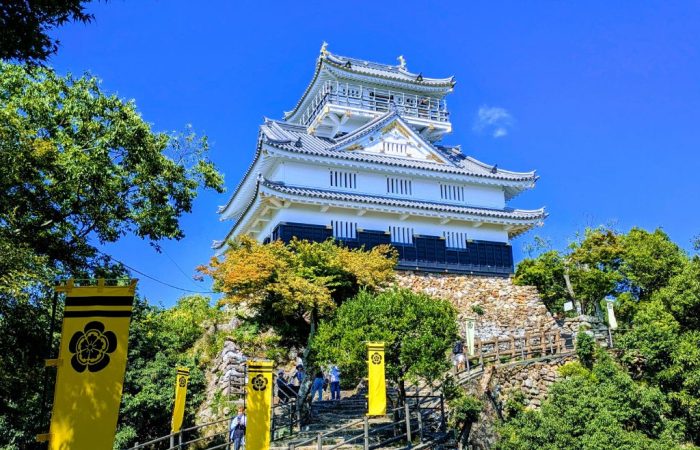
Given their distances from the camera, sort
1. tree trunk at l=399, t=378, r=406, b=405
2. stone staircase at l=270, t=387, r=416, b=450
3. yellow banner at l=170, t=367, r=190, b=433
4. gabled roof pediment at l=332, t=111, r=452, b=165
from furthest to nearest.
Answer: gabled roof pediment at l=332, t=111, r=452, b=165, yellow banner at l=170, t=367, r=190, b=433, tree trunk at l=399, t=378, r=406, b=405, stone staircase at l=270, t=387, r=416, b=450

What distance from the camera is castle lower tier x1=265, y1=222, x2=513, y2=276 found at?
2703cm

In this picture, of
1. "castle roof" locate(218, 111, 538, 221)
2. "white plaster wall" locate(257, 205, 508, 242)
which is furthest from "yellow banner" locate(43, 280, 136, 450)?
"castle roof" locate(218, 111, 538, 221)

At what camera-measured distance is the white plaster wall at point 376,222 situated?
1074 inches

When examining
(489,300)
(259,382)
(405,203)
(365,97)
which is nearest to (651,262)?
(489,300)

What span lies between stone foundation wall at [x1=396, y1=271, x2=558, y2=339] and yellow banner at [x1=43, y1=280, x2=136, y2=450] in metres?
19.2

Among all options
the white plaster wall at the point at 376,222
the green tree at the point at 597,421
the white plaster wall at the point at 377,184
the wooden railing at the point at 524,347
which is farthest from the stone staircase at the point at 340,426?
the white plaster wall at the point at 377,184

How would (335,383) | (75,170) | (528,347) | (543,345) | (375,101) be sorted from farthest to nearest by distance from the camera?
(375,101) → (543,345) → (528,347) → (335,383) → (75,170)

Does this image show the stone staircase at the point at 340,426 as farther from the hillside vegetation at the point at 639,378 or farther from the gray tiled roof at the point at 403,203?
the gray tiled roof at the point at 403,203

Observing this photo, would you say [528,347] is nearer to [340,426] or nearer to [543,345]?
[543,345]

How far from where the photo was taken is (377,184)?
29641 mm

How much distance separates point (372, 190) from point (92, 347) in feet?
73.3

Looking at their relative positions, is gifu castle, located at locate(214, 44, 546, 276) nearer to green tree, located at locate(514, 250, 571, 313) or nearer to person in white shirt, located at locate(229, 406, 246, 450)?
green tree, located at locate(514, 250, 571, 313)

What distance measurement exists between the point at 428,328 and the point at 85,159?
29.6 ft

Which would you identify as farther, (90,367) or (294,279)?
(294,279)
